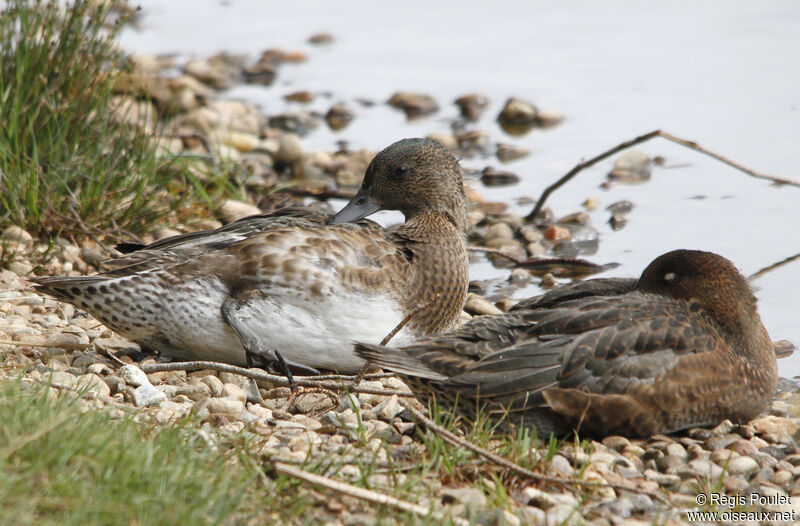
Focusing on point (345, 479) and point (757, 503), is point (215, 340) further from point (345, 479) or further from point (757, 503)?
point (757, 503)

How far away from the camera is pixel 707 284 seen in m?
4.45

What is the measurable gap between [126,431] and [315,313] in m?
1.61

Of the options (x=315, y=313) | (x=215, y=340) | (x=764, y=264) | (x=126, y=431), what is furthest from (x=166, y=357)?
(x=764, y=264)

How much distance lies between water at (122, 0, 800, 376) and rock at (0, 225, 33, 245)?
2.79m

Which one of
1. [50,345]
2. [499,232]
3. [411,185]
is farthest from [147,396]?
[499,232]

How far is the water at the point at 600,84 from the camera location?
24.3 feet

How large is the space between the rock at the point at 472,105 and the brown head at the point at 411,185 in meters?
4.66

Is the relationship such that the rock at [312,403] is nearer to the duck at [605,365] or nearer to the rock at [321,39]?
the duck at [605,365]

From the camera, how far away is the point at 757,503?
3721 mm

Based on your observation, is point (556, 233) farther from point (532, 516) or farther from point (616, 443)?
point (532, 516)

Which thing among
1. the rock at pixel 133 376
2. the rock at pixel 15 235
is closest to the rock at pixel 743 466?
the rock at pixel 133 376

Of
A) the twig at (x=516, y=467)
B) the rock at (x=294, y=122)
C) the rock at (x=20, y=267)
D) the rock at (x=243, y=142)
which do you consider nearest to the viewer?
the twig at (x=516, y=467)

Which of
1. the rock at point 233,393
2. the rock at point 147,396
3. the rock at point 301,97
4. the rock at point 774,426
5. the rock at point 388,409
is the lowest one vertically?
the rock at point 233,393

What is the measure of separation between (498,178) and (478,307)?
9.22 feet
